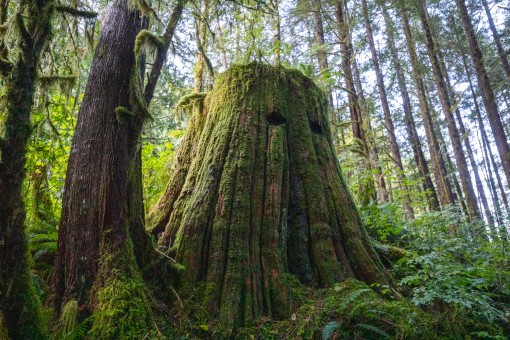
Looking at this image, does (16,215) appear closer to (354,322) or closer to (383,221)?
(354,322)

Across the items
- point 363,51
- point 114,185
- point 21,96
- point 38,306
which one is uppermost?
point 363,51

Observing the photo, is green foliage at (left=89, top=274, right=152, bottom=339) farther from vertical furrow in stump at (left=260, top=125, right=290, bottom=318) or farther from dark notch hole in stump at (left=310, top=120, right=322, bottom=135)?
dark notch hole in stump at (left=310, top=120, right=322, bottom=135)

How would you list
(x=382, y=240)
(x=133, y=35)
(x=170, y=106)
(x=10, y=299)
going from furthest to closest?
(x=170, y=106)
(x=382, y=240)
(x=133, y=35)
(x=10, y=299)

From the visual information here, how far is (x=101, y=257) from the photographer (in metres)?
3.25

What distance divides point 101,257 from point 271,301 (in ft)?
6.18

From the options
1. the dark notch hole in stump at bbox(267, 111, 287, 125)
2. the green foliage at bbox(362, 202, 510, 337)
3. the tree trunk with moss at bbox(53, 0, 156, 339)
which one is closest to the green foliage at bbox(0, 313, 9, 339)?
the tree trunk with moss at bbox(53, 0, 156, 339)

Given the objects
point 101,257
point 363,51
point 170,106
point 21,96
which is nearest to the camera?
point 21,96

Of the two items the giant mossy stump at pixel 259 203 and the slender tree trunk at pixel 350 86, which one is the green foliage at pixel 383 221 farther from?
the slender tree trunk at pixel 350 86

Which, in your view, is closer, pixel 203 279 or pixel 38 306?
pixel 38 306

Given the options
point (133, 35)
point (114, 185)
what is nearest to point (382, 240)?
point (114, 185)

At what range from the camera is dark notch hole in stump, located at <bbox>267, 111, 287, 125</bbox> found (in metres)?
5.16

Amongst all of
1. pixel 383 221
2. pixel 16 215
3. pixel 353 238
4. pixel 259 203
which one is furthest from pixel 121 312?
pixel 383 221

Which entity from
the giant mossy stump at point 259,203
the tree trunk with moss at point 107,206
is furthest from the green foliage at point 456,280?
the tree trunk with moss at point 107,206

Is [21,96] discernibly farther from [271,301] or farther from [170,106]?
[170,106]
